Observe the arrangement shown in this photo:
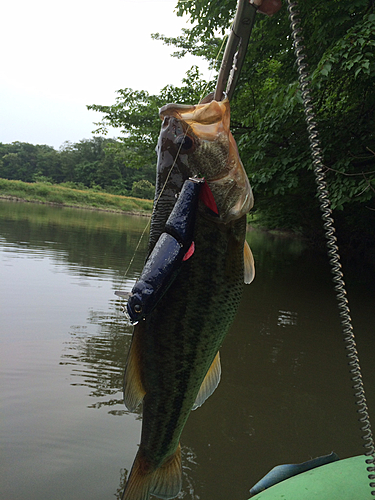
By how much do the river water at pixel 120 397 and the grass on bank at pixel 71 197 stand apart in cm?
5072

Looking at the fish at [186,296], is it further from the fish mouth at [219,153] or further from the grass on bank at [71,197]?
the grass on bank at [71,197]

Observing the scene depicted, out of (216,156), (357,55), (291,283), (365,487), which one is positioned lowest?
(291,283)

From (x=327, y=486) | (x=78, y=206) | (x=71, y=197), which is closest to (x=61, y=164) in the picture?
(x=71, y=197)

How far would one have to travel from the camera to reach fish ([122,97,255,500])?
128cm

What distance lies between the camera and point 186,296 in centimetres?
127

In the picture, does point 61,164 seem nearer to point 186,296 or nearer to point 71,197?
point 71,197

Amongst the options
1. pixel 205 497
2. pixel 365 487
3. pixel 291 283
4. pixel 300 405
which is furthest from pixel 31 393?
pixel 291 283

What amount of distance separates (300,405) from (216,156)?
15.1 ft

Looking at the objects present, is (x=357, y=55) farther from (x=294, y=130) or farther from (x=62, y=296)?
(x=62, y=296)

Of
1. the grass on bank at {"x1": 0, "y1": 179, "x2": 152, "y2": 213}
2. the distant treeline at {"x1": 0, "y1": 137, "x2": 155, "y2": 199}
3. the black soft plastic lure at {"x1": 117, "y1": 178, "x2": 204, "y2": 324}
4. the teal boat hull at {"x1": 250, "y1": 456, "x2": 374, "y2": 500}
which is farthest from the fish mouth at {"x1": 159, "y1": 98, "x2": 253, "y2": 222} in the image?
the grass on bank at {"x1": 0, "y1": 179, "x2": 152, "y2": 213}

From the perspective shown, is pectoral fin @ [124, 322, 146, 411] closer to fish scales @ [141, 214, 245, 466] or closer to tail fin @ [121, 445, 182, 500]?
fish scales @ [141, 214, 245, 466]

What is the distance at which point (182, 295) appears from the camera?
127cm

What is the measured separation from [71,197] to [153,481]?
6288 cm

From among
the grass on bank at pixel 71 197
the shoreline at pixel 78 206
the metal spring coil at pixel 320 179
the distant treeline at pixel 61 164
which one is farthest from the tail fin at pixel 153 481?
the grass on bank at pixel 71 197
